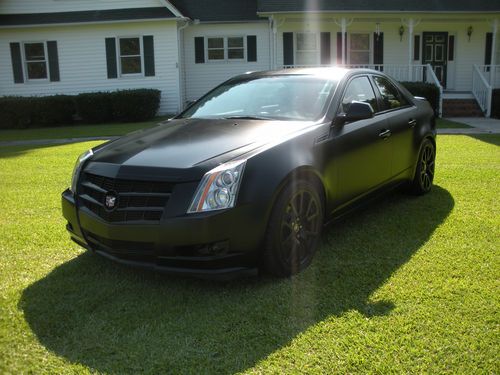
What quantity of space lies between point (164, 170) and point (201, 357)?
48.7 inches

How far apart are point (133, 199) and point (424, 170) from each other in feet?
13.0

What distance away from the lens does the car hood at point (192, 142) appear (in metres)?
3.45

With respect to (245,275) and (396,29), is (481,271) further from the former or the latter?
(396,29)

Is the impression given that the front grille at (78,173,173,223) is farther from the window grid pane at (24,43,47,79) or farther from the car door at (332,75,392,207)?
the window grid pane at (24,43,47,79)

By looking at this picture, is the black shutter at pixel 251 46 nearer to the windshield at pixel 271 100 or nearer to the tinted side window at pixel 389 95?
the tinted side window at pixel 389 95

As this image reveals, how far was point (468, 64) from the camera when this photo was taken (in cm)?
2038

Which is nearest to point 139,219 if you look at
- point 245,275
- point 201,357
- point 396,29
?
point 245,275

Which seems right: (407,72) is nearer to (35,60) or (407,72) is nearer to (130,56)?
(130,56)

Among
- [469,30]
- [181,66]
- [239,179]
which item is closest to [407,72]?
[469,30]

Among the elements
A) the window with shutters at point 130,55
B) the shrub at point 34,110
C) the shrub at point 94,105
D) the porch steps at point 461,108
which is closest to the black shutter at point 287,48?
the window with shutters at point 130,55

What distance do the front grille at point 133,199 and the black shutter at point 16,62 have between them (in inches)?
732

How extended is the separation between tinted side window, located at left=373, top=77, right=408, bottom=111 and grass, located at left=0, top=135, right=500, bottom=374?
1273 millimetres

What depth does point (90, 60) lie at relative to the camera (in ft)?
64.4

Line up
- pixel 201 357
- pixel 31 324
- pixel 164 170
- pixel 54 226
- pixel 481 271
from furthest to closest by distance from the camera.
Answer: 1. pixel 54 226
2. pixel 481 271
3. pixel 164 170
4. pixel 31 324
5. pixel 201 357
